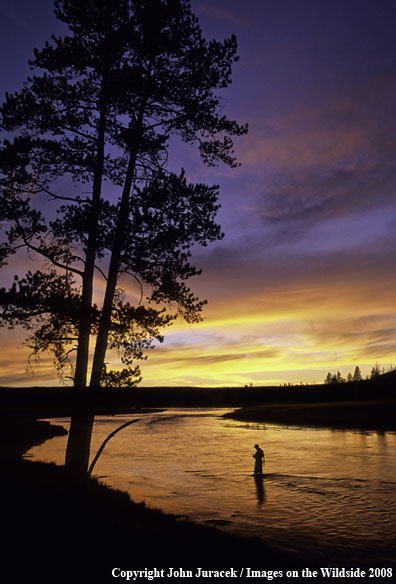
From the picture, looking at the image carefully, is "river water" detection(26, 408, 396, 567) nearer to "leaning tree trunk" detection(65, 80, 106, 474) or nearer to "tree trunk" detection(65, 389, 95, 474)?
"tree trunk" detection(65, 389, 95, 474)

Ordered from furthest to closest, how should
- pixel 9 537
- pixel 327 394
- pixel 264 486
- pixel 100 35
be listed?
pixel 327 394 < pixel 264 486 < pixel 100 35 < pixel 9 537

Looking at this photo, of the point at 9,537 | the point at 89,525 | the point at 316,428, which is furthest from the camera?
the point at 316,428

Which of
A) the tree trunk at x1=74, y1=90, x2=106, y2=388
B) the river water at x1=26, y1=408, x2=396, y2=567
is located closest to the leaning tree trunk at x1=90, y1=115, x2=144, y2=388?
the tree trunk at x1=74, y1=90, x2=106, y2=388

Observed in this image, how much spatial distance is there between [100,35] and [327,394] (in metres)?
139

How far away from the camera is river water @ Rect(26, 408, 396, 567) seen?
52.7 ft

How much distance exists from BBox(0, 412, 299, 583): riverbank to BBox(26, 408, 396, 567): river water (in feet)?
10.9

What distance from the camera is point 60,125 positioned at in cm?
1556

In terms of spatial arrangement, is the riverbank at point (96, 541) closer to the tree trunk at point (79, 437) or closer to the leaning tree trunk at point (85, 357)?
the tree trunk at point (79, 437)

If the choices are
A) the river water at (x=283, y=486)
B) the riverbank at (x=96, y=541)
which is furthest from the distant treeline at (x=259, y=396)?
the riverbank at (x=96, y=541)

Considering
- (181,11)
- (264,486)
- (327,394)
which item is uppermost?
(181,11)

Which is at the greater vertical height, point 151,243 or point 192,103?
point 192,103

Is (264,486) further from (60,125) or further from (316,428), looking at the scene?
(316,428)

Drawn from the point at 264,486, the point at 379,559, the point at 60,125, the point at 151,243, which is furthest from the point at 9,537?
the point at 264,486

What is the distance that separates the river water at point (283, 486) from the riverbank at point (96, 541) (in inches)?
131
